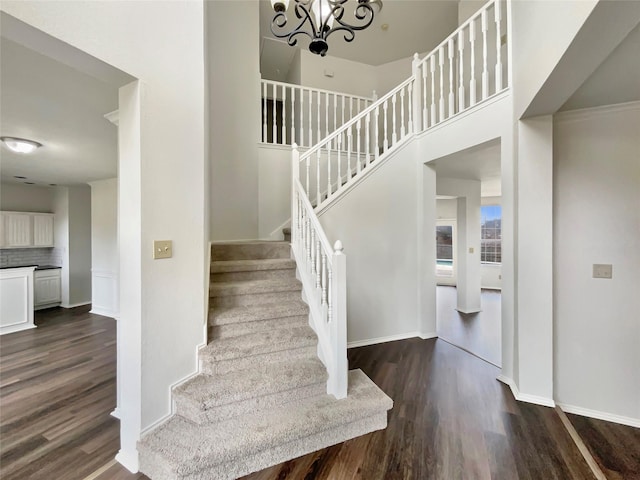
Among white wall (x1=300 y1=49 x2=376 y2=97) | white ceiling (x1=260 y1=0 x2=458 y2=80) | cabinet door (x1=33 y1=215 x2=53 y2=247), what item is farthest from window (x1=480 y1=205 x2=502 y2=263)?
cabinet door (x1=33 y1=215 x2=53 y2=247)

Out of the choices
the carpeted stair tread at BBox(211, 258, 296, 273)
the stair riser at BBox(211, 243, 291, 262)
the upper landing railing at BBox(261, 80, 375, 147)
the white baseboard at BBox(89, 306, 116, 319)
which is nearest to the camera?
the carpeted stair tread at BBox(211, 258, 296, 273)

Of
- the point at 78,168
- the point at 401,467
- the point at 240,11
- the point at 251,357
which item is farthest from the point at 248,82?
the point at 401,467

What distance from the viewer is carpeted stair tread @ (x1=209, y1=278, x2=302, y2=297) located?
2403 millimetres

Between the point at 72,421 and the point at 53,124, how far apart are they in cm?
274

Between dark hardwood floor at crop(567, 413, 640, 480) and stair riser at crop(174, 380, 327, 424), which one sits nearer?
dark hardwood floor at crop(567, 413, 640, 480)

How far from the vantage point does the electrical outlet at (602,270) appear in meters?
2.06

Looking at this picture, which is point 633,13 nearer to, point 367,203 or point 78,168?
point 367,203

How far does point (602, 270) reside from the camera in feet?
6.84

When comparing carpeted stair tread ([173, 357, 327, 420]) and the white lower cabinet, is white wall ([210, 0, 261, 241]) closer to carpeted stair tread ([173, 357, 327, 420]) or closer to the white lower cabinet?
carpeted stair tread ([173, 357, 327, 420])

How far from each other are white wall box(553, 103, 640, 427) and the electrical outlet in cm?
3

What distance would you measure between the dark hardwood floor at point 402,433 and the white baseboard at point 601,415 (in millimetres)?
84

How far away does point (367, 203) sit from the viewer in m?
3.33

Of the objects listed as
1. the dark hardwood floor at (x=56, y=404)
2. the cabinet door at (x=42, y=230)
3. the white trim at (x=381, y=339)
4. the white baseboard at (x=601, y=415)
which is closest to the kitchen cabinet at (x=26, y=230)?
the cabinet door at (x=42, y=230)

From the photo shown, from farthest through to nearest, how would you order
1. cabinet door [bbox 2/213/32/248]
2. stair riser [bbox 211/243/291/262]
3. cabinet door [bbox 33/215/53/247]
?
cabinet door [bbox 33/215/53/247] → cabinet door [bbox 2/213/32/248] → stair riser [bbox 211/243/291/262]
